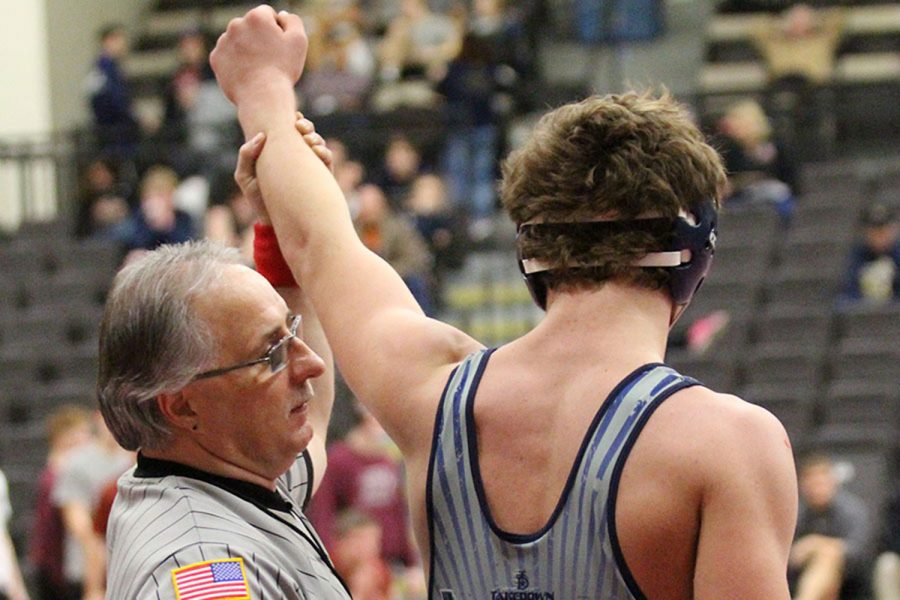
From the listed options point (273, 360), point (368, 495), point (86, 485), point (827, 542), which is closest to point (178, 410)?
point (273, 360)

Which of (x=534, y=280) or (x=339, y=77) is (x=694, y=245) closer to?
(x=534, y=280)

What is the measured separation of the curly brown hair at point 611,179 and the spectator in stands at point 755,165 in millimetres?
8807

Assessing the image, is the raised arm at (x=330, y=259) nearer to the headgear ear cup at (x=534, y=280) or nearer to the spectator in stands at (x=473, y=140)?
the headgear ear cup at (x=534, y=280)

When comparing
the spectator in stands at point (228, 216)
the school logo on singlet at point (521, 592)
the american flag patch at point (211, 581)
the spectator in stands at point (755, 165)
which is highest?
the american flag patch at point (211, 581)

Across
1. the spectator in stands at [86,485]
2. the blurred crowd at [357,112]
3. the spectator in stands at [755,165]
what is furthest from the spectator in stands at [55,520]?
the spectator in stands at [755,165]

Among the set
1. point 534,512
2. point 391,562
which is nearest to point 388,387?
point 534,512

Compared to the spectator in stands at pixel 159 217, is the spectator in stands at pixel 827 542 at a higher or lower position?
lower

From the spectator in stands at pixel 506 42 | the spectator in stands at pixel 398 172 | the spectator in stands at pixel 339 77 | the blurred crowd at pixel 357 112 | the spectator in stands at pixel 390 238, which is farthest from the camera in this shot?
the spectator in stands at pixel 339 77

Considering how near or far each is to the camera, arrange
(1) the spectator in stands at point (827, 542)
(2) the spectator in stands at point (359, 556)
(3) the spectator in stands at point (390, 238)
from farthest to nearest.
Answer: (3) the spectator in stands at point (390, 238) → (1) the spectator in stands at point (827, 542) → (2) the spectator in stands at point (359, 556)

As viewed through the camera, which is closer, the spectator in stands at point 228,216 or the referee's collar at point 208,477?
the referee's collar at point 208,477

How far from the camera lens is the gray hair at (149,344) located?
2.31m

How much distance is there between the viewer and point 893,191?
35.8ft

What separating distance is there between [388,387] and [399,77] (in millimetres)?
11073

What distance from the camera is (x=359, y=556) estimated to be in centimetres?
704
